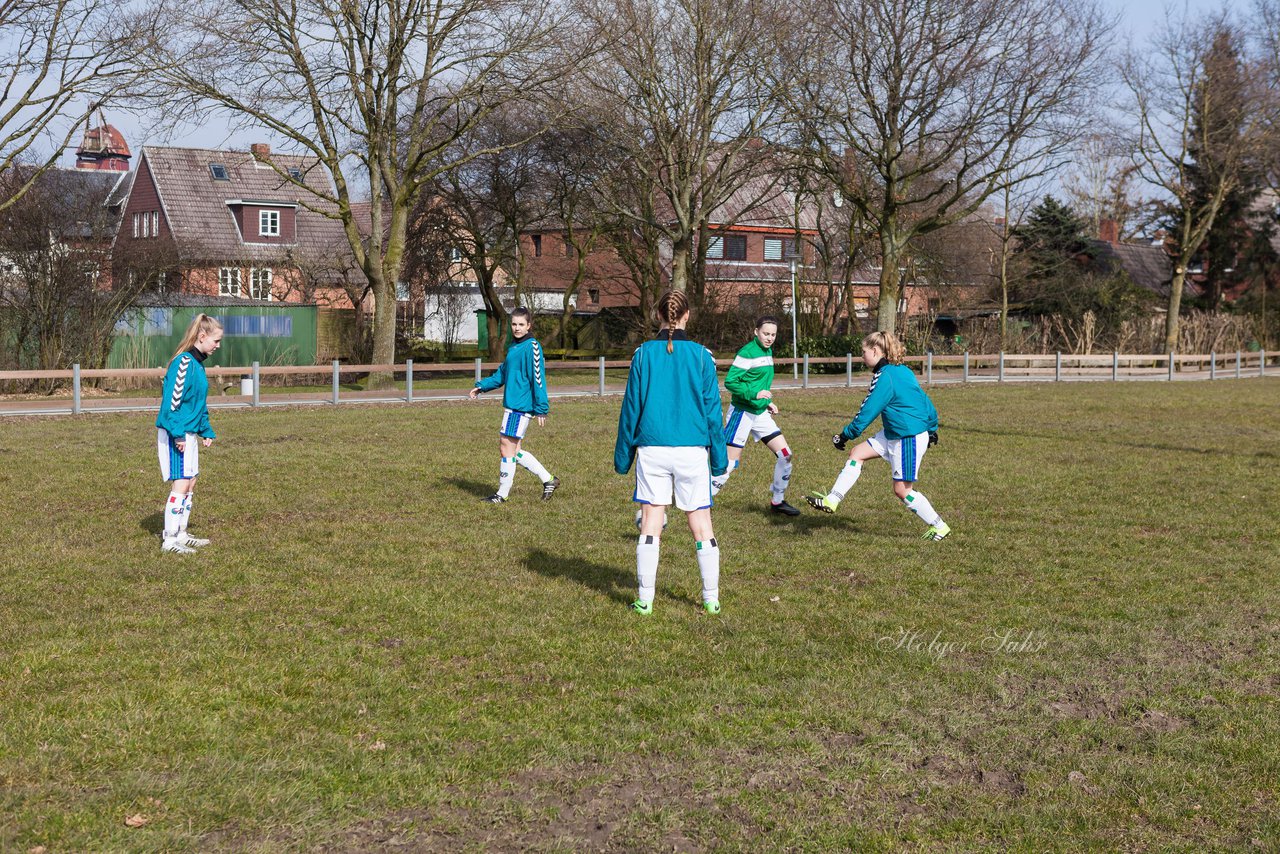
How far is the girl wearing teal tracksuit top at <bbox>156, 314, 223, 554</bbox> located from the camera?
29.8 feet

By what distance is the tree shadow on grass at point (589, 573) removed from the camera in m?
8.07

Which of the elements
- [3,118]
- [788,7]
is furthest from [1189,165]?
[3,118]

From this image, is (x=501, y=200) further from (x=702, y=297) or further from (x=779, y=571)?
(x=779, y=571)

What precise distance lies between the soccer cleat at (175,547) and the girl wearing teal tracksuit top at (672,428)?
12.3ft

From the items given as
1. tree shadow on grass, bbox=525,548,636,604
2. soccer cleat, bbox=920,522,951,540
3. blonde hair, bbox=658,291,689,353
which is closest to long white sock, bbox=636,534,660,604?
tree shadow on grass, bbox=525,548,636,604

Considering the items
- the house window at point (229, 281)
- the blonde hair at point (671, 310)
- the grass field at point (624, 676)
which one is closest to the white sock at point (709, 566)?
the grass field at point (624, 676)

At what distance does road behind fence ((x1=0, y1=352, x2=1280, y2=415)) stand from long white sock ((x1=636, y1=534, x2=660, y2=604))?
687 inches

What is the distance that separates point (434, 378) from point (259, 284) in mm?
12433

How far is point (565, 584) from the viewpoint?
8258 millimetres

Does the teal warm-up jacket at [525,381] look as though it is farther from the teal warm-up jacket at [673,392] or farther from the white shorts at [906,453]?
the teal warm-up jacket at [673,392]

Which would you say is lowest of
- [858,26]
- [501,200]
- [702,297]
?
[702,297]

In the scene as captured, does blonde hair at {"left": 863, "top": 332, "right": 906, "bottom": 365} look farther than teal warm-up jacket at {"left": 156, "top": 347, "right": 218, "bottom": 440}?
Yes

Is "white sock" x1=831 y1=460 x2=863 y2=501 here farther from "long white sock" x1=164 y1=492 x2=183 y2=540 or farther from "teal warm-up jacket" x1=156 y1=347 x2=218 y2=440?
"long white sock" x1=164 y1=492 x2=183 y2=540

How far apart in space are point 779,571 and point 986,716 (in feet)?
10.5
